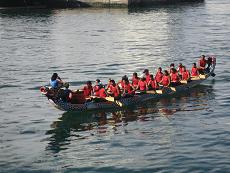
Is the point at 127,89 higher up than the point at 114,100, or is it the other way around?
the point at 127,89

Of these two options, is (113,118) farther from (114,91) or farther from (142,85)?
(142,85)

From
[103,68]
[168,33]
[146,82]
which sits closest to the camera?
[146,82]

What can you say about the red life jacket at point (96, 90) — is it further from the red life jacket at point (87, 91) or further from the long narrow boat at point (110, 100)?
the long narrow boat at point (110, 100)

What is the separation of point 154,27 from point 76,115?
56632 millimetres

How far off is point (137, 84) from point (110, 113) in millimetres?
4168

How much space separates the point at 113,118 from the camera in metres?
33.0

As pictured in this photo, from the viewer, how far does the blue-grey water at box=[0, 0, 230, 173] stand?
25.7m

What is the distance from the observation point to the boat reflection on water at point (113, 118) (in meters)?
29.7

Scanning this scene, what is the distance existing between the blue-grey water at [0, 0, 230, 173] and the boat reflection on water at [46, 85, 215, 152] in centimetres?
6

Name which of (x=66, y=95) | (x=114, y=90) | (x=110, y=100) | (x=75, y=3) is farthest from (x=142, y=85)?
(x=75, y=3)

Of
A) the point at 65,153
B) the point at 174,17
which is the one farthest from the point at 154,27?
the point at 65,153

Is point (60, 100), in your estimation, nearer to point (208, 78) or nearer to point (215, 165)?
point (215, 165)

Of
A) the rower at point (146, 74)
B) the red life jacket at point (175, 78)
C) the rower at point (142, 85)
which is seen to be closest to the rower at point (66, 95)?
the rower at point (142, 85)

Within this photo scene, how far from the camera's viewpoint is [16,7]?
4562 inches
